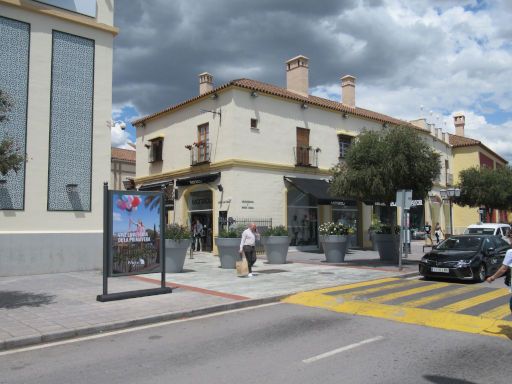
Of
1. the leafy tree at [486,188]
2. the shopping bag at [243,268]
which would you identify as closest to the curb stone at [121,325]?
the shopping bag at [243,268]

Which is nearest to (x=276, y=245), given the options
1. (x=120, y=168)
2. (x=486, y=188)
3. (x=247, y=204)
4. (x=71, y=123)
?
(x=247, y=204)

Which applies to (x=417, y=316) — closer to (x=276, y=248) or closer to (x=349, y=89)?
(x=276, y=248)

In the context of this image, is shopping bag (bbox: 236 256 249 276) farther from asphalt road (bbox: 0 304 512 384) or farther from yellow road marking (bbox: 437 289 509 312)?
yellow road marking (bbox: 437 289 509 312)

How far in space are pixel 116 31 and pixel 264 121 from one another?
8.78 metres

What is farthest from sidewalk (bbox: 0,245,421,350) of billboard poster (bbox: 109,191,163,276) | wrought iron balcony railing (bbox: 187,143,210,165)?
wrought iron balcony railing (bbox: 187,143,210,165)

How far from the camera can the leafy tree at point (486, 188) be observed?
32781 millimetres

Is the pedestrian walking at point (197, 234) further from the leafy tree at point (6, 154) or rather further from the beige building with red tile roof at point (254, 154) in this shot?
the leafy tree at point (6, 154)

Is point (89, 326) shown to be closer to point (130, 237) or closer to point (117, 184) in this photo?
point (130, 237)

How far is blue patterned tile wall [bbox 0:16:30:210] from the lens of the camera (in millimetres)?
13859

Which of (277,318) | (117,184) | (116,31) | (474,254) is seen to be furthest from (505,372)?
(117,184)

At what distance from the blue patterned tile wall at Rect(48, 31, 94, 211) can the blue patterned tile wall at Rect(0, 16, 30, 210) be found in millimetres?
805

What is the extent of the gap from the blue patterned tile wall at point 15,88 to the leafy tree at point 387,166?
11019mm

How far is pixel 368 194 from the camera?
17438 millimetres

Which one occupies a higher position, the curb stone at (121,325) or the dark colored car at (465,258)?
the dark colored car at (465,258)
